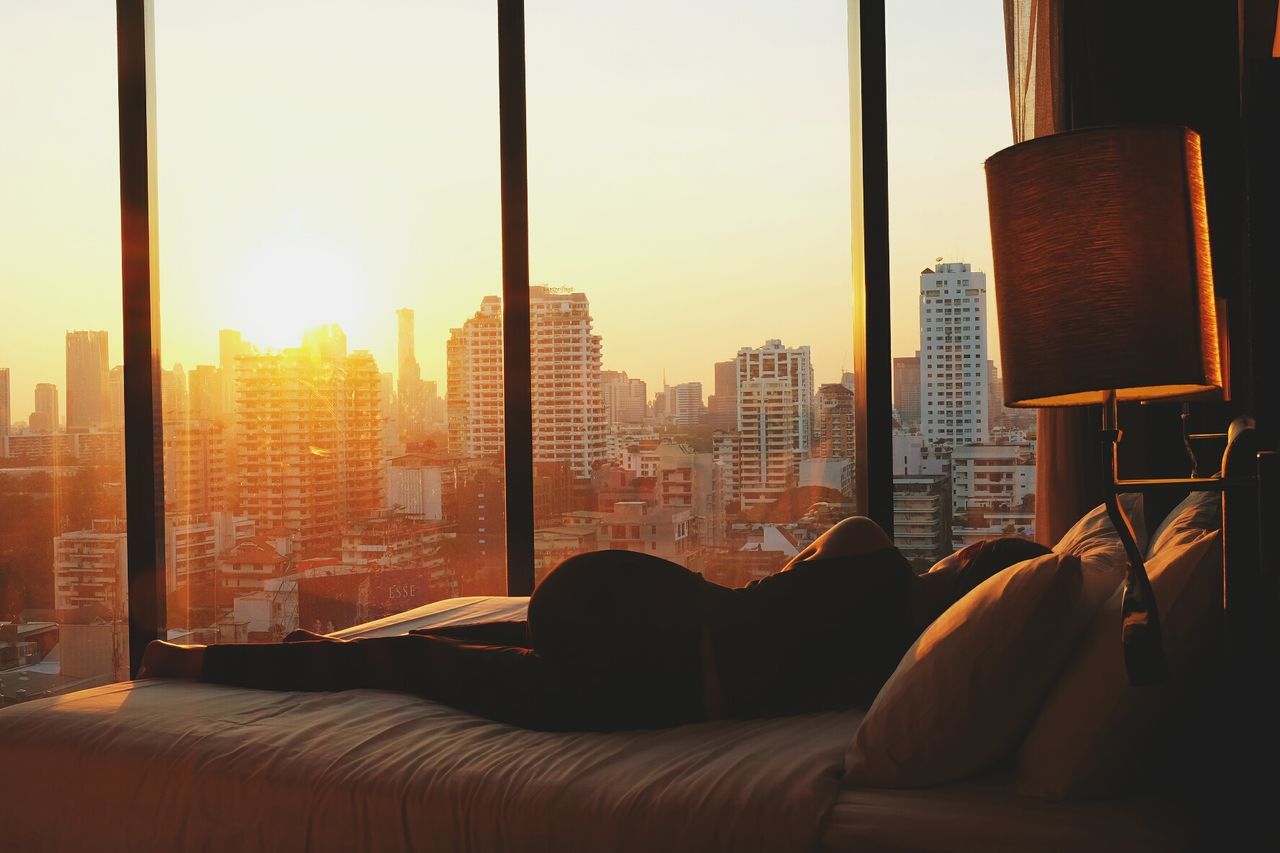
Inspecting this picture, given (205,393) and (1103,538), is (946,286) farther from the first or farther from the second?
(205,393)

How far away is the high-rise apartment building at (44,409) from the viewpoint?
360 centimetres

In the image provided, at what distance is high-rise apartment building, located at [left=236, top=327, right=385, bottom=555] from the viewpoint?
3719 mm

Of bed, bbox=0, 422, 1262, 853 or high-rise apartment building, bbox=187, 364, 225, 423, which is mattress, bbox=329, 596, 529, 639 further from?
high-rise apartment building, bbox=187, 364, 225, 423

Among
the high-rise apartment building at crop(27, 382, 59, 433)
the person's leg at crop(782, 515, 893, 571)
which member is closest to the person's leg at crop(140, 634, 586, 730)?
the person's leg at crop(782, 515, 893, 571)

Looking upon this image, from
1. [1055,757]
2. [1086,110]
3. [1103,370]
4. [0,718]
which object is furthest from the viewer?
[1086,110]

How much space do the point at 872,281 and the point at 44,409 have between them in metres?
2.89

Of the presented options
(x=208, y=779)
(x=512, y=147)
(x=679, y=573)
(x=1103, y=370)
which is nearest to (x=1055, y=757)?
(x=1103, y=370)

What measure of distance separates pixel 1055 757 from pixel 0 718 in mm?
1668

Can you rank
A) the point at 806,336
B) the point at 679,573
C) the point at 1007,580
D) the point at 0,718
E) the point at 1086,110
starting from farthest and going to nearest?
1. the point at 806,336
2. the point at 1086,110
3. the point at 679,573
4. the point at 0,718
5. the point at 1007,580

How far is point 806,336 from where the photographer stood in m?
3.58

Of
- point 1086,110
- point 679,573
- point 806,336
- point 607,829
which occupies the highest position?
point 1086,110

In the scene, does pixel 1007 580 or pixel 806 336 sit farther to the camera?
pixel 806 336

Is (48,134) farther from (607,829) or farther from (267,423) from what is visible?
(607,829)

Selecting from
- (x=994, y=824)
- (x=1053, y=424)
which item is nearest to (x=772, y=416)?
(x=1053, y=424)
